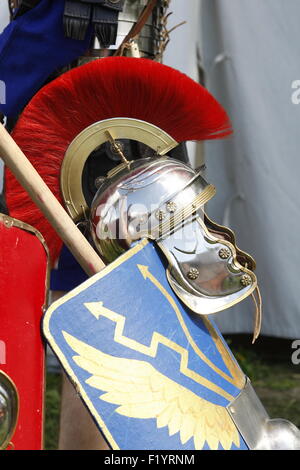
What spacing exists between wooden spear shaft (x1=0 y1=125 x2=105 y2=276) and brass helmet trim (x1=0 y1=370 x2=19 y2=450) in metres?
0.23

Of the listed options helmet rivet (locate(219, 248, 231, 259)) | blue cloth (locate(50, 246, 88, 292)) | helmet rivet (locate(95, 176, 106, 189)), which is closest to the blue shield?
helmet rivet (locate(219, 248, 231, 259))

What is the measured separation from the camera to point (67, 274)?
1733 millimetres

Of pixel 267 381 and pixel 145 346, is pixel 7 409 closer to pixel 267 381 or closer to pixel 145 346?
pixel 145 346

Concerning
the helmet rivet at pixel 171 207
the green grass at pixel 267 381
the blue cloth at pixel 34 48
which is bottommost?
the green grass at pixel 267 381

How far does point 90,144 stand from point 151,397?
50 centimetres

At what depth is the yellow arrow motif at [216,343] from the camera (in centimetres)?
135

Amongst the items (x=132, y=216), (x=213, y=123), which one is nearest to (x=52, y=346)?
(x=132, y=216)

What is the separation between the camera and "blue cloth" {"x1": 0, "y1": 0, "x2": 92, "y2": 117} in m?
1.59

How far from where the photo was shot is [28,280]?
→ 129cm

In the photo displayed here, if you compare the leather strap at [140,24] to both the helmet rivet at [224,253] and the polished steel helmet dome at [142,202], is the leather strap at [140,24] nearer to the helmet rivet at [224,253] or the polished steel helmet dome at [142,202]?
the polished steel helmet dome at [142,202]

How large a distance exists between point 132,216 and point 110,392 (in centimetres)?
31

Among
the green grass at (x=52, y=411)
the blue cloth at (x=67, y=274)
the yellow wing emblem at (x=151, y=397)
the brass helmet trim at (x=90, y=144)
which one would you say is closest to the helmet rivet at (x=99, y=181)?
the brass helmet trim at (x=90, y=144)

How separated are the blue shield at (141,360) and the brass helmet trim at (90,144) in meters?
0.25

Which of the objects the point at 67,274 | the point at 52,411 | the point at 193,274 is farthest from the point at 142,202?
the point at 52,411
